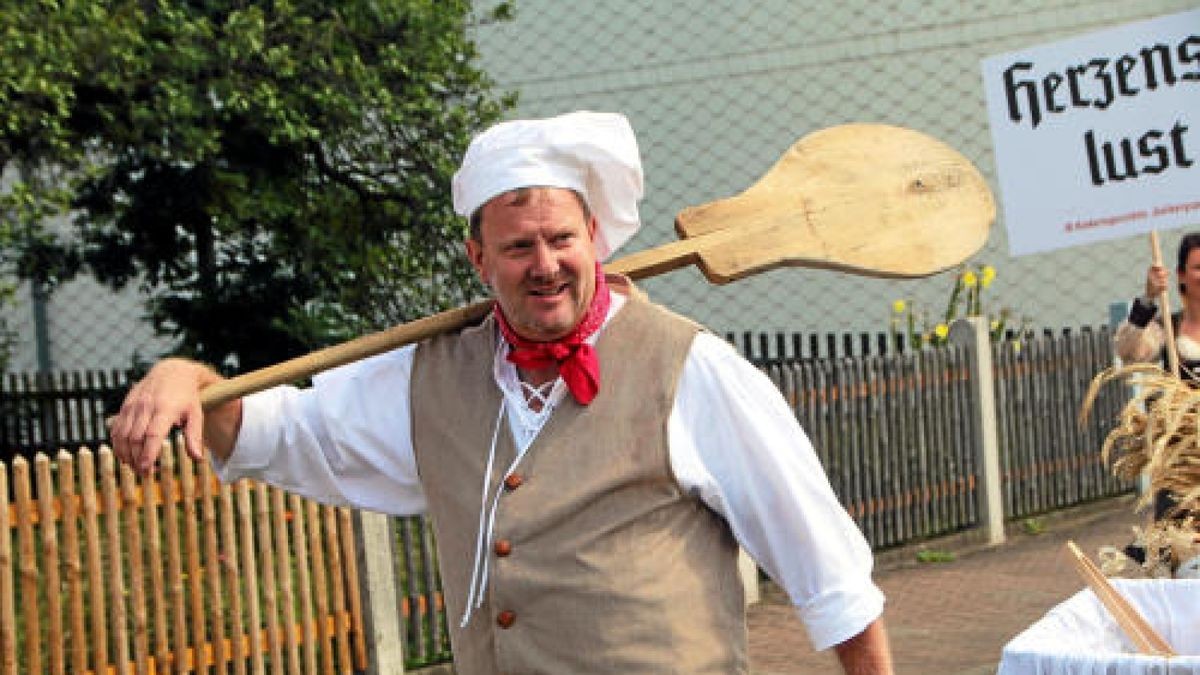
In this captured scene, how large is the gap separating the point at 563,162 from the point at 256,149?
8.90 m

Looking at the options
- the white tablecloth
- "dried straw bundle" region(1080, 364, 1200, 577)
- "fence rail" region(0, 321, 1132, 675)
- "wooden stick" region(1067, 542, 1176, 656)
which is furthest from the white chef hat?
"fence rail" region(0, 321, 1132, 675)

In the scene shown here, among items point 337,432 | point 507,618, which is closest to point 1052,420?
point 337,432

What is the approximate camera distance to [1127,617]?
386 centimetres

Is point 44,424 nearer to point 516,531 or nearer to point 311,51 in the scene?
point 311,51

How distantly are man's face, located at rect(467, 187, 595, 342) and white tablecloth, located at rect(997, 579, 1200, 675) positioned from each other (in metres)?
1.30

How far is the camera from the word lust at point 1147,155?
658cm

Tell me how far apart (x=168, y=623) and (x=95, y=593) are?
0.55m

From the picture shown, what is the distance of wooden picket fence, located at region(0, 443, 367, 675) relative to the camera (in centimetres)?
678

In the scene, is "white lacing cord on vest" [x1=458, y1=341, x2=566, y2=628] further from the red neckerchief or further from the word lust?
the word lust

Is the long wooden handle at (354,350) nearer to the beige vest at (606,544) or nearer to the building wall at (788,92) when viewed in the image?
the beige vest at (606,544)

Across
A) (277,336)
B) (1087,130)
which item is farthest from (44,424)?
(1087,130)

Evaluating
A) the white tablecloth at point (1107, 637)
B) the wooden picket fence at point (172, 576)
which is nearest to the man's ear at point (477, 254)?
the white tablecloth at point (1107, 637)

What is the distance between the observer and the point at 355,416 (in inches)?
122

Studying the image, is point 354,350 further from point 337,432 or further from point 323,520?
point 323,520
